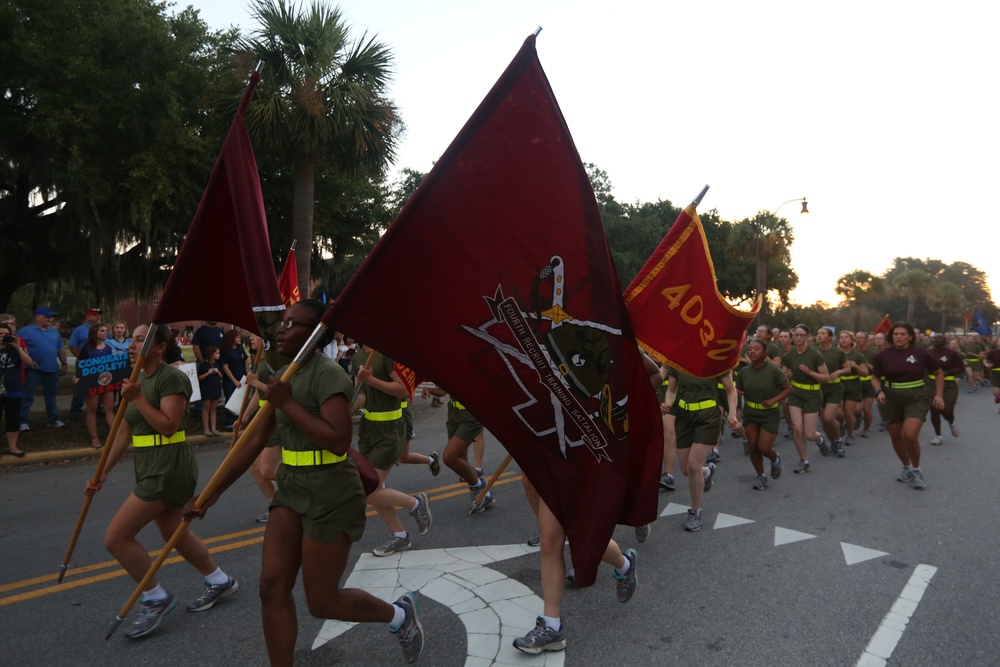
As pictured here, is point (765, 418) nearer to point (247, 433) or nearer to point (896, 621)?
point (896, 621)

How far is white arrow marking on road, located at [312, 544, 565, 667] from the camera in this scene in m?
3.84

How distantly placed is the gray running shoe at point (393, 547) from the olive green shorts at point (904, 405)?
19.0ft

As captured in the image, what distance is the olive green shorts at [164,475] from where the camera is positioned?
4098 millimetres

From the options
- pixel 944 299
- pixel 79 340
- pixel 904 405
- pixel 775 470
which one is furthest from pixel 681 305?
pixel 944 299

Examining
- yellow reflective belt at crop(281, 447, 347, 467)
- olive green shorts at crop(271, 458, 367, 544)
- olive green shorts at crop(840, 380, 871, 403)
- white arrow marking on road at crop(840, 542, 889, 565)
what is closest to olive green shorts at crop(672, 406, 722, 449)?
white arrow marking on road at crop(840, 542, 889, 565)

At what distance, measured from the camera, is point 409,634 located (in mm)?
3609

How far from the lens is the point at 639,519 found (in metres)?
3.78

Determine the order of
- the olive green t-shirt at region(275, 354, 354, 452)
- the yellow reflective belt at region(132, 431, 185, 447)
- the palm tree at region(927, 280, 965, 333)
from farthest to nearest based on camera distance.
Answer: the palm tree at region(927, 280, 965, 333) < the yellow reflective belt at region(132, 431, 185, 447) < the olive green t-shirt at region(275, 354, 354, 452)

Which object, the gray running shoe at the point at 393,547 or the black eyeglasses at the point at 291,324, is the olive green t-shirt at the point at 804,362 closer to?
the gray running shoe at the point at 393,547

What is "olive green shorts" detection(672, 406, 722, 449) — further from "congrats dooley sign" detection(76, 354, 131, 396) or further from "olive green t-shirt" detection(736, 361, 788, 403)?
"congrats dooley sign" detection(76, 354, 131, 396)

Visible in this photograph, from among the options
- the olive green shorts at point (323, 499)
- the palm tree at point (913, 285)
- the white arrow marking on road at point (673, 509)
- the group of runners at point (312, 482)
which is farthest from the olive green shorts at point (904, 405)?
the palm tree at point (913, 285)

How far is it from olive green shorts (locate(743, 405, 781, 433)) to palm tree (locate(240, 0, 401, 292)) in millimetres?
9525

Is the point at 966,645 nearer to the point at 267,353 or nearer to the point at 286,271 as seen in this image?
the point at 267,353

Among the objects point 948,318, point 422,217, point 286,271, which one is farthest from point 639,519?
point 948,318
